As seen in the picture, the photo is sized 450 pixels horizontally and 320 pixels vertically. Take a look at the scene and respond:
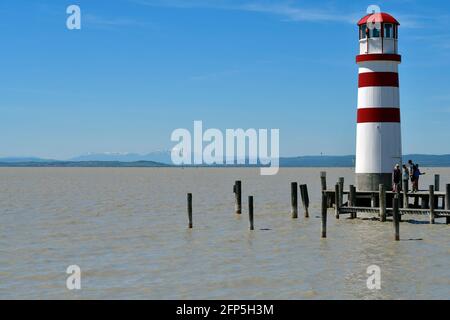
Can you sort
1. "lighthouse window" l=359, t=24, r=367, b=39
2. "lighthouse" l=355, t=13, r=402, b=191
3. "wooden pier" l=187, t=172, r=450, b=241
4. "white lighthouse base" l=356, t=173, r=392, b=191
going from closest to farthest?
"wooden pier" l=187, t=172, r=450, b=241 < "lighthouse" l=355, t=13, r=402, b=191 < "white lighthouse base" l=356, t=173, r=392, b=191 < "lighthouse window" l=359, t=24, r=367, b=39

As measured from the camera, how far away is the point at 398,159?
3344 cm

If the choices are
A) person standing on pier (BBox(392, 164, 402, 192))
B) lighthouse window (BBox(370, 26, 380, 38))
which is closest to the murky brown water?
person standing on pier (BBox(392, 164, 402, 192))

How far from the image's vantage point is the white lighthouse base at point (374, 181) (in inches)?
1314

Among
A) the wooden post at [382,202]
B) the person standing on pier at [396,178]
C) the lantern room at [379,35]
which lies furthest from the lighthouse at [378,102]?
the wooden post at [382,202]

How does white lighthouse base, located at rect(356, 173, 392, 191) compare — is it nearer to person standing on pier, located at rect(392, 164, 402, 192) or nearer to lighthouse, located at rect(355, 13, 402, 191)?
lighthouse, located at rect(355, 13, 402, 191)

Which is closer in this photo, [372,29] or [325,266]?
[325,266]

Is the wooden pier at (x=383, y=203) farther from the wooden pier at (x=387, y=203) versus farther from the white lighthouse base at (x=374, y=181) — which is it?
the white lighthouse base at (x=374, y=181)

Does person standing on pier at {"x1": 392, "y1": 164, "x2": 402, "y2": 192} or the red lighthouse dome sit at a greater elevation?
the red lighthouse dome

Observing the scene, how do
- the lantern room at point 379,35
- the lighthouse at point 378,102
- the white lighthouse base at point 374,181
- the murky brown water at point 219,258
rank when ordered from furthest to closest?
the white lighthouse base at point 374,181 < the lantern room at point 379,35 < the lighthouse at point 378,102 < the murky brown water at point 219,258

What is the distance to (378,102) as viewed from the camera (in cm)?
3256

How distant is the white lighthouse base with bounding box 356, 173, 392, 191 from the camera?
1314 inches
